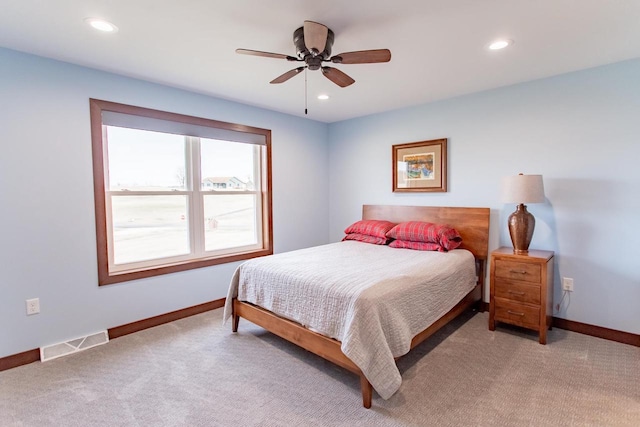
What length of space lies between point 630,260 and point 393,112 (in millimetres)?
2802

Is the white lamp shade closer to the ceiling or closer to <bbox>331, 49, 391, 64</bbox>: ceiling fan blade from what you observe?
the ceiling

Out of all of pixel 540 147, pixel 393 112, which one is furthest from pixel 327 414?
pixel 393 112

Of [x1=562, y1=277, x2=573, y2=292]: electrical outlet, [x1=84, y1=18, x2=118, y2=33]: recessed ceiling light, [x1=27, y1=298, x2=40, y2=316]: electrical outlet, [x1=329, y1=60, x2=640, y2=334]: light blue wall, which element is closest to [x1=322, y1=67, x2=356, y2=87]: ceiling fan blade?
[x1=84, y1=18, x2=118, y2=33]: recessed ceiling light

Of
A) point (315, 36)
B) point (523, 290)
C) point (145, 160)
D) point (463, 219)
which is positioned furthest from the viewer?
point (463, 219)

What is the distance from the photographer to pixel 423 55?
2428mm

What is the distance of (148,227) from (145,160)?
2.25 feet

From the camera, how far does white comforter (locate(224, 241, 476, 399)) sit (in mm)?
1858

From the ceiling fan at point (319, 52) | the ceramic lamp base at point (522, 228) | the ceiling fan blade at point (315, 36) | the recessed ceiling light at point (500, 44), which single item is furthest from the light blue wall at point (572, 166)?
the ceiling fan blade at point (315, 36)

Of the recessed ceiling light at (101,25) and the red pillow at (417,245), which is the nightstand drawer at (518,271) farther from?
the recessed ceiling light at (101,25)

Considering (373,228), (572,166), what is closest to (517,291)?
(572,166)

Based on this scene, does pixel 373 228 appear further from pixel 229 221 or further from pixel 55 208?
pixel 55 208

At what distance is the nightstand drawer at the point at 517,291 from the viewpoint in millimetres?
2658

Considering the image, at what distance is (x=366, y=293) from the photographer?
76.9 inches

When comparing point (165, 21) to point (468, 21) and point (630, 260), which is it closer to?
point (468, 21)
